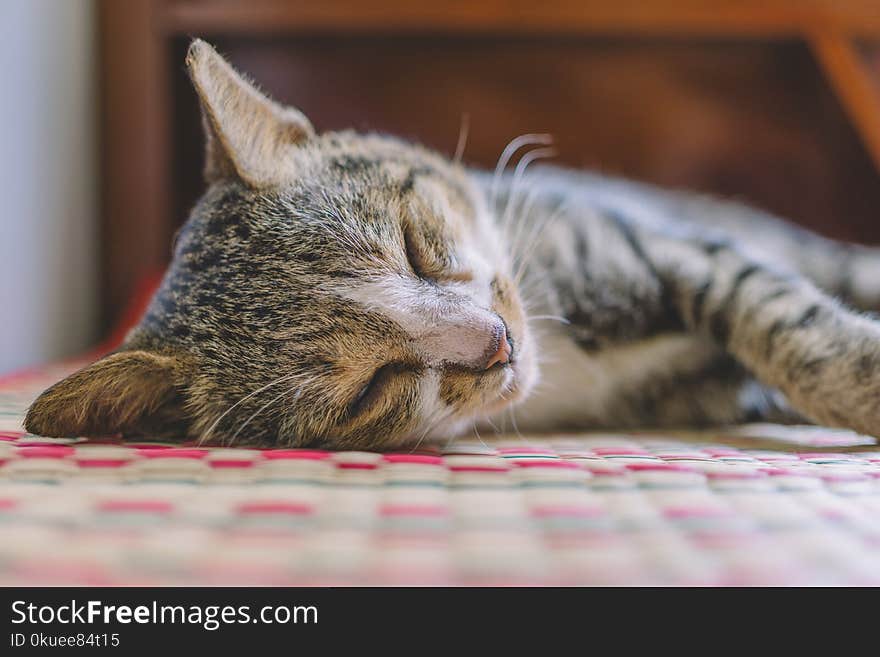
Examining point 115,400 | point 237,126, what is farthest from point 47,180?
point 115,400

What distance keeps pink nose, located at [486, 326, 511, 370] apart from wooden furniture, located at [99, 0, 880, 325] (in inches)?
56.3

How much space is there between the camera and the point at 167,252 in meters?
2.21

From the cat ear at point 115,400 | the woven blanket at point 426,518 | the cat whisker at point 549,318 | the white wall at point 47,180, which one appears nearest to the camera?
the woven blanket at point 426,518

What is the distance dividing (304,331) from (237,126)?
341 millimetres

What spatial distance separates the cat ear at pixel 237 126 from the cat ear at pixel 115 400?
0.29 m

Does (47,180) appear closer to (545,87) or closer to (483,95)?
(483,95)

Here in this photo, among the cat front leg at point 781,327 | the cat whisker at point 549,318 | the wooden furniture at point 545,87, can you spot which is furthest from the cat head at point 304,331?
the wooden furniture at point 545,87

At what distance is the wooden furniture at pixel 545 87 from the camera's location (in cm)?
Result: 211

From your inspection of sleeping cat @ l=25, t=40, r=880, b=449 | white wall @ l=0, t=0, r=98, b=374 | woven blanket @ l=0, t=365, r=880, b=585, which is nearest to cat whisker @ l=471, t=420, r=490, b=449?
sleeping cat @ l=25, t=40, r=880, b=449

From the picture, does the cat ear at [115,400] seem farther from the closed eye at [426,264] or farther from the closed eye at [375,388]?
the closed eye at [426,264]

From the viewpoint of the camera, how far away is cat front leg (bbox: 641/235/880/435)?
0.98 meters

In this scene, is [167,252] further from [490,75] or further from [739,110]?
[739,110]

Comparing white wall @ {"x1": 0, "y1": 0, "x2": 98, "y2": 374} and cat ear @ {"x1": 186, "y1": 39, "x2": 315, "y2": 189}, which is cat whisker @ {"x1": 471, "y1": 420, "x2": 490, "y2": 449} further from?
white wall @ {"x1": 0, "y1": 0, "x2": 98, "y2": 374}
